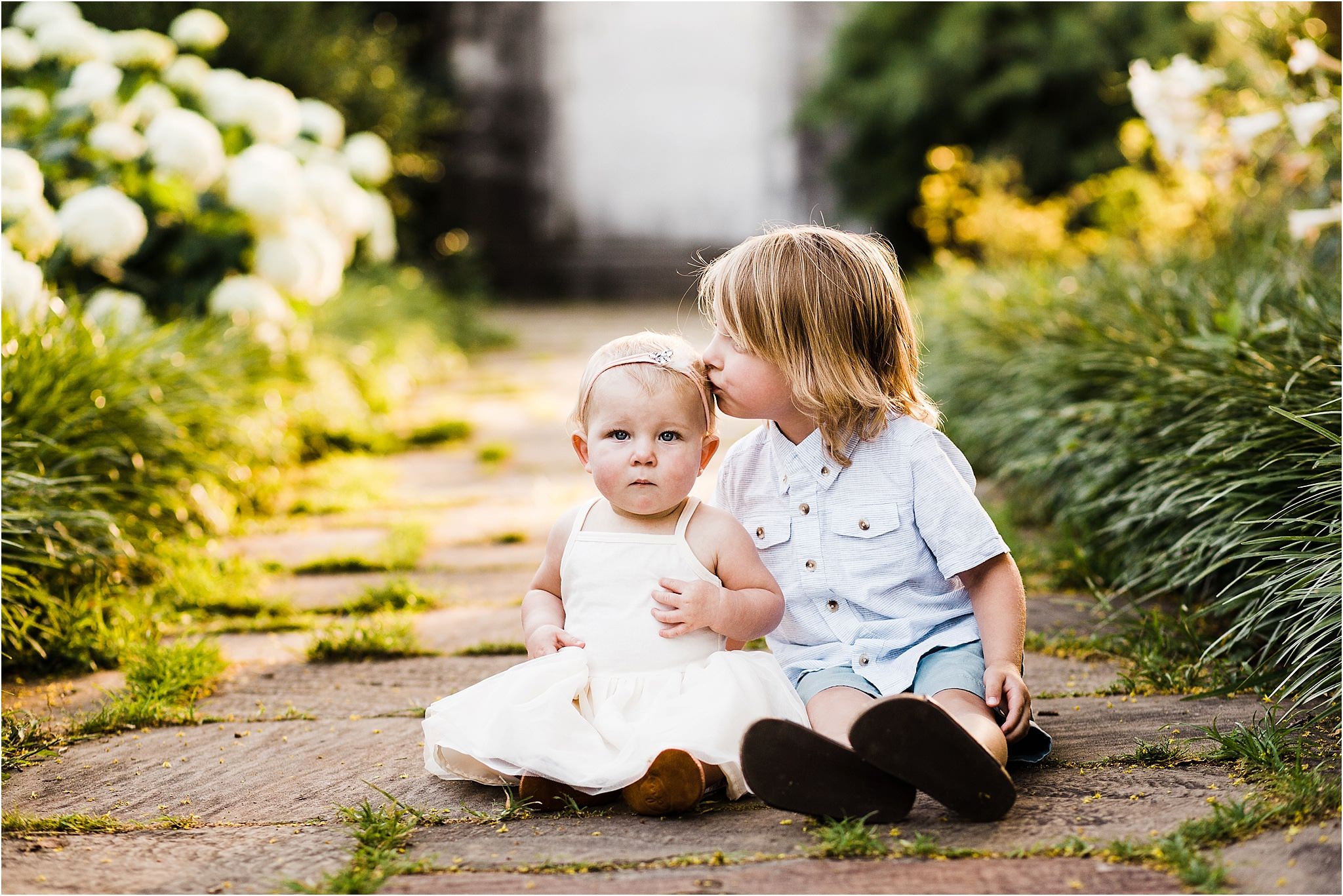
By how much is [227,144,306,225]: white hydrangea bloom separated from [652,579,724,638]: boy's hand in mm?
2322

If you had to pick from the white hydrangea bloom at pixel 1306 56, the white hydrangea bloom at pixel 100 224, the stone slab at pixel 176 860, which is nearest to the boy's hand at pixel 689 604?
the stone slab at pixel 176 860

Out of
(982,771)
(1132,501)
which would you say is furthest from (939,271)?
(982,771)

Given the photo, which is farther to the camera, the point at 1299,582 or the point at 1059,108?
the point at 1059,108

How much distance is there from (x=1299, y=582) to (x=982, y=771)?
72 centimetres

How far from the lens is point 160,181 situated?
11.6ft

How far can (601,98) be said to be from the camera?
31.4 ft

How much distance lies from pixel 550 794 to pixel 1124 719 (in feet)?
2.77

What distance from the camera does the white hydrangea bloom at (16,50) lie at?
3.37 metres

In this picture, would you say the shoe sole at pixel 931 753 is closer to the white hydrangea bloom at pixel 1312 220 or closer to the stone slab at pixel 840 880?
the stone slab at pixel 840 880

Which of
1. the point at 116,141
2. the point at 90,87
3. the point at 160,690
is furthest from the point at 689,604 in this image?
the point at 90,87

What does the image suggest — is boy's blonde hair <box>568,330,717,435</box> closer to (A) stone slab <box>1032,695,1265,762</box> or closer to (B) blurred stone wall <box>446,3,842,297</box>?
(A) stone slab <box>1032,695,1265,762</box>

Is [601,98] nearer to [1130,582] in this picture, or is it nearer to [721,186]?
[721,186]

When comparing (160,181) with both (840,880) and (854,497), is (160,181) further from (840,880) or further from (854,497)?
(840,880)

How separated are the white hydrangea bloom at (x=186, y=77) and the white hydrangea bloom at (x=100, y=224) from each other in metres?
0.89
